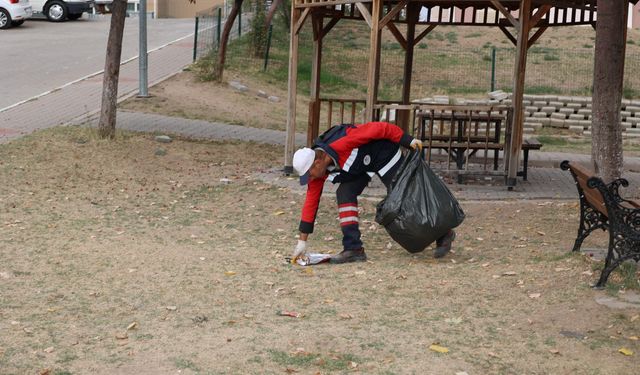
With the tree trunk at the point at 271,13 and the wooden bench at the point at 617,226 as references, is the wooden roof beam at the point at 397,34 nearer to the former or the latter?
the wooden bench at the point at 617,226

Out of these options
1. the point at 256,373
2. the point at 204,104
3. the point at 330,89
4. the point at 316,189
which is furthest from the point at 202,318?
the point at 330,89

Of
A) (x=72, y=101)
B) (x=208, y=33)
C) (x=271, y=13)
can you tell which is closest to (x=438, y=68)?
(x=271, y=13)

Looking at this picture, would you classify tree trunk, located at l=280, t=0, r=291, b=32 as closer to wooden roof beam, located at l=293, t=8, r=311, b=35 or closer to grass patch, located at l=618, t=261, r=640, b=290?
wooden roof beam, located at l=293, t=8, r=311, b=35

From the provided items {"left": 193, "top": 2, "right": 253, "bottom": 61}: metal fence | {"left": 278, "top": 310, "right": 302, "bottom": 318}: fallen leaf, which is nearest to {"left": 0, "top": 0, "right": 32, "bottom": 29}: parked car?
{"left": 193, "top": 2, "right": 253, "bottom": 61}: metal fence

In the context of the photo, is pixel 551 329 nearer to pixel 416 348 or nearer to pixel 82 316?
pixel 416 348

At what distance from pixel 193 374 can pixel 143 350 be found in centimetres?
55

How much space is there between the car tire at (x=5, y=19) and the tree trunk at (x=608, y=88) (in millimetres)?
23334

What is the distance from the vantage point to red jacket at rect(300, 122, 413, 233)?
25.6 ft

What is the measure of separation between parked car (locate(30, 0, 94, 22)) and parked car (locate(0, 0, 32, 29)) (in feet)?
7.22

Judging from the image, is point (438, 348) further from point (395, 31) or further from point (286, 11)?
point (286, 11)

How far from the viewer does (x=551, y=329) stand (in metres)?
6.12

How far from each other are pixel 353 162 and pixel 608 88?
2775mm

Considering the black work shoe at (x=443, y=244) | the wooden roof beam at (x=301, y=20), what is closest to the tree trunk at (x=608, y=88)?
the black work shoe at (x=443, y=244)

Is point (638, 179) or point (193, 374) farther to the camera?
point (638, 179)
